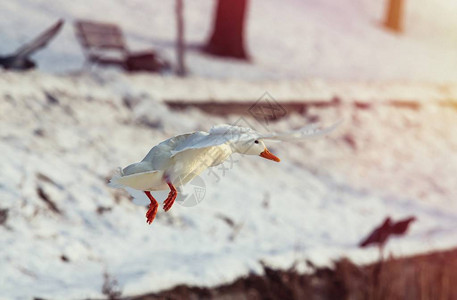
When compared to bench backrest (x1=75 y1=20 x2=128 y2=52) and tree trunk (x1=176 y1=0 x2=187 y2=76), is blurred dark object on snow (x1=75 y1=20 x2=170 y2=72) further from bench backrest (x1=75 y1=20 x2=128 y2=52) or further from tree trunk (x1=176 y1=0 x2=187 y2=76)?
tree trunk (x1=176 y1=0 x2=187 y2=76)

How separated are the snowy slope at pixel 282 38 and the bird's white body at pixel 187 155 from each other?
25.1 feet

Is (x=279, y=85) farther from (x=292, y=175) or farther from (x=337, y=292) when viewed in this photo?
(x=337, y=292)

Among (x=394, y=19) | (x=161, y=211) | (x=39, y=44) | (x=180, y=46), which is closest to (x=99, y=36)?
(x=180, y=46)

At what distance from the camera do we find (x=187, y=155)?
1011 mm

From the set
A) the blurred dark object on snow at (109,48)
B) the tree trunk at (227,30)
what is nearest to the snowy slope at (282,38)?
the blurred dark object on snow at (109,48)

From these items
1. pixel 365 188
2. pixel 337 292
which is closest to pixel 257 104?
pixel 337 292

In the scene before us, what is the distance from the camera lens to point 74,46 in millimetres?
10031

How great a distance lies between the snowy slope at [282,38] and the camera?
10.6 m

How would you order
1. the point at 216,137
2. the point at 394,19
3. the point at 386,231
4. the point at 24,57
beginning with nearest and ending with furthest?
the point at 216,137, the point at 386,231, the point at 24,57, the point at 394,19

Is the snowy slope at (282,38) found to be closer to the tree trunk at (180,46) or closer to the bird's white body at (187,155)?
the tree trunk at (180,46)

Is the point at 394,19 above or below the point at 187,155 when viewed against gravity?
above

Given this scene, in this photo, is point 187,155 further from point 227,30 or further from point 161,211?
point 227,30

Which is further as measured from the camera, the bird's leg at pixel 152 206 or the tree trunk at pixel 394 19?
the tree trunk at pixel 394 19

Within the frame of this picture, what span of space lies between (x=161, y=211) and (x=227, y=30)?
684cm
